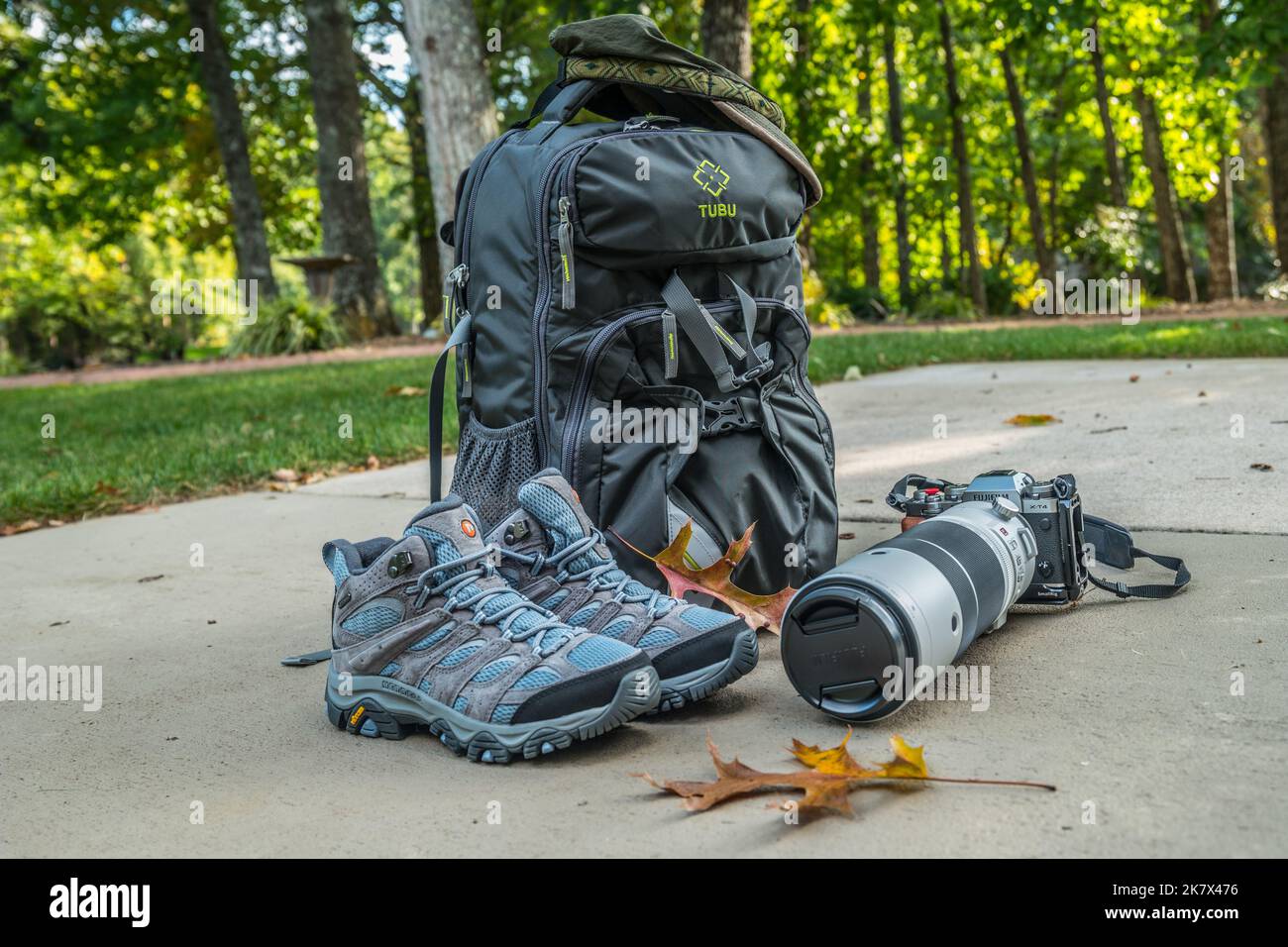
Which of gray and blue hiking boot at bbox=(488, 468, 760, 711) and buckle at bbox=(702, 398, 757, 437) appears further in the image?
buckle at bbox=(702, 398, 757, 437)

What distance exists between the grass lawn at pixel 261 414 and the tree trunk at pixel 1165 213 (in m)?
6.98

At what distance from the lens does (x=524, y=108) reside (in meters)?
17.8

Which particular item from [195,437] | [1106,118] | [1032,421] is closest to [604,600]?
[1032,421]

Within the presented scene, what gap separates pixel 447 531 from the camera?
80.2 inches

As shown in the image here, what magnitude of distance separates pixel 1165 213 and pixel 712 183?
1518 centimetres

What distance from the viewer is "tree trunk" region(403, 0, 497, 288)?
7145mm

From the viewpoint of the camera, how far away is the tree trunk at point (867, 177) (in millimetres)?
14461

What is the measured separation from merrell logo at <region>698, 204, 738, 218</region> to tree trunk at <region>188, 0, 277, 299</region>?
13.4m

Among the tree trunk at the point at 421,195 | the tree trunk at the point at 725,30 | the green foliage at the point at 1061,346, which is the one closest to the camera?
the green foliage at the point at 1061,346

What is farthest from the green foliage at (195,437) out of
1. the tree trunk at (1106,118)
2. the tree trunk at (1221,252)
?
the tree trunk at (1221,252)

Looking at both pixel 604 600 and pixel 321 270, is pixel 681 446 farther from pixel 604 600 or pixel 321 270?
pixel 321 270

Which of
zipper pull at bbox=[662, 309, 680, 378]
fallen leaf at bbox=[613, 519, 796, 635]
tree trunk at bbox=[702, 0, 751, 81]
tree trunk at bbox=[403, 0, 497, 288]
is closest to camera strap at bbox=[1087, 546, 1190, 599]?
fallen leaf at bbox=[613, 519, 796, 635]

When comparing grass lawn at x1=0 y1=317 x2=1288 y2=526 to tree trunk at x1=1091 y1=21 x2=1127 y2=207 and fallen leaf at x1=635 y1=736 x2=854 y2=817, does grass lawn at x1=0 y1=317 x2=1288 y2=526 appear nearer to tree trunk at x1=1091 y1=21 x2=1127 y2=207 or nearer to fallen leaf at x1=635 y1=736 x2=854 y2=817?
fallen leaf at x1=635 y1=736 x2=854 y2=817

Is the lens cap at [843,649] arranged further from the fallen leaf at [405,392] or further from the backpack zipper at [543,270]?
the fallen leaf at [405,392]
